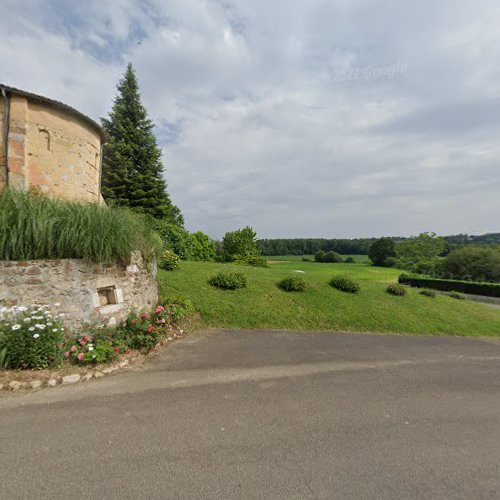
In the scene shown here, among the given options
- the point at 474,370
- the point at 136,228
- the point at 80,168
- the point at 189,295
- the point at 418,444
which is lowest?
the point at 474,370

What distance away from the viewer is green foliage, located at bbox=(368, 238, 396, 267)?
60750 millimetres

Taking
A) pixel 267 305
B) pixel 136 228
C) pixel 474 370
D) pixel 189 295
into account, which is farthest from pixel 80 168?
pixel 474 370

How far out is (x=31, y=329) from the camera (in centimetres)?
466

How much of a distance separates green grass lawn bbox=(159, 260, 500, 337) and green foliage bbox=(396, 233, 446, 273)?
102 ft

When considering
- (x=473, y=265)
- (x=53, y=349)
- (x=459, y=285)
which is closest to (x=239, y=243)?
(x=459, y=285)

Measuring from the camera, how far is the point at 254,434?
3439mm

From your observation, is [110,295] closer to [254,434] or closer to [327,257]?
[254,434]

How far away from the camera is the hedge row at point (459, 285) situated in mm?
26656

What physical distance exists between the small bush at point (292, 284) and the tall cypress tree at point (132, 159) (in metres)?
15.1

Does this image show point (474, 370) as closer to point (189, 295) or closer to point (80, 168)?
point (189, 295)

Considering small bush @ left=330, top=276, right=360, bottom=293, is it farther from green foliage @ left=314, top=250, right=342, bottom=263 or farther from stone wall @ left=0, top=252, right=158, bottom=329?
green foliage @ left=314, top=250, right=342, bottom=263

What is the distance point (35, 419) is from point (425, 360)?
8.84m

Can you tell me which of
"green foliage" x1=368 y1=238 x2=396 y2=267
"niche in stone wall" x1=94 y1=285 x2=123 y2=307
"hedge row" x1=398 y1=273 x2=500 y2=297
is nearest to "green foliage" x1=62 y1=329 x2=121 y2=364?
"niche in stone wall" x1=94 y1=285 x2=123 y2=307

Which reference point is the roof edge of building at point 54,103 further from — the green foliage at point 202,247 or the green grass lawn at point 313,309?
the green foliage at point 202,247
